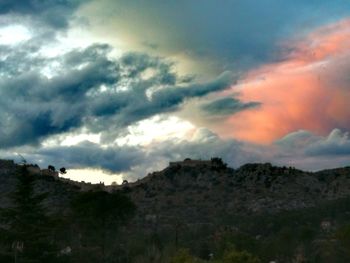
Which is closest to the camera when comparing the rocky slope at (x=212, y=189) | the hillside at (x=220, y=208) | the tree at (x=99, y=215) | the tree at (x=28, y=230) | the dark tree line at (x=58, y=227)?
the tree at (x=28, y=230)

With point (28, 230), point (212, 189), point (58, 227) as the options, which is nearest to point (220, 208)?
point (212, 189)

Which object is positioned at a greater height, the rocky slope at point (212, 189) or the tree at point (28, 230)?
the rocky slope at point (212, 189)

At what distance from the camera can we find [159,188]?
152 meters

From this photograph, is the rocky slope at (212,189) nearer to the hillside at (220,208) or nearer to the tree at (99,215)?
the hillside at (220,208)

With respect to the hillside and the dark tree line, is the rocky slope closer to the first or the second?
the hillside

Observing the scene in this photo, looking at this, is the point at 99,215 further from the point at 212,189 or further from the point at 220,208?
the point at 212,189

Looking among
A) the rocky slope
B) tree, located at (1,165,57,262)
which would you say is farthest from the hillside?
tree, located at (1,165,57,262)

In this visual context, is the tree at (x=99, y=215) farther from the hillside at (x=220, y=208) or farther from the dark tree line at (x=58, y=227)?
the hillside at (x=220, y=208)

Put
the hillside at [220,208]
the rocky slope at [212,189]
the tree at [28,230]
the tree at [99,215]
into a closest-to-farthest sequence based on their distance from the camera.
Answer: the tree at [28,230]
the hillside at [220,208]
the tree at [99,215]
the rocky slope at [212,189]

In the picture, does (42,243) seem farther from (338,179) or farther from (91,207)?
(338,179)

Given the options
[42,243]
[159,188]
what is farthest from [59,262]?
[159,188]

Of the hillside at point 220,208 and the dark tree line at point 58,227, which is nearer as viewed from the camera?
the dark tree line at point 58,227

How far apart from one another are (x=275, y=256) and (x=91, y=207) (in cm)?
3155

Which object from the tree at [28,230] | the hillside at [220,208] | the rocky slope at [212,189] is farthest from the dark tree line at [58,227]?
the rocky slope at [212,189]
